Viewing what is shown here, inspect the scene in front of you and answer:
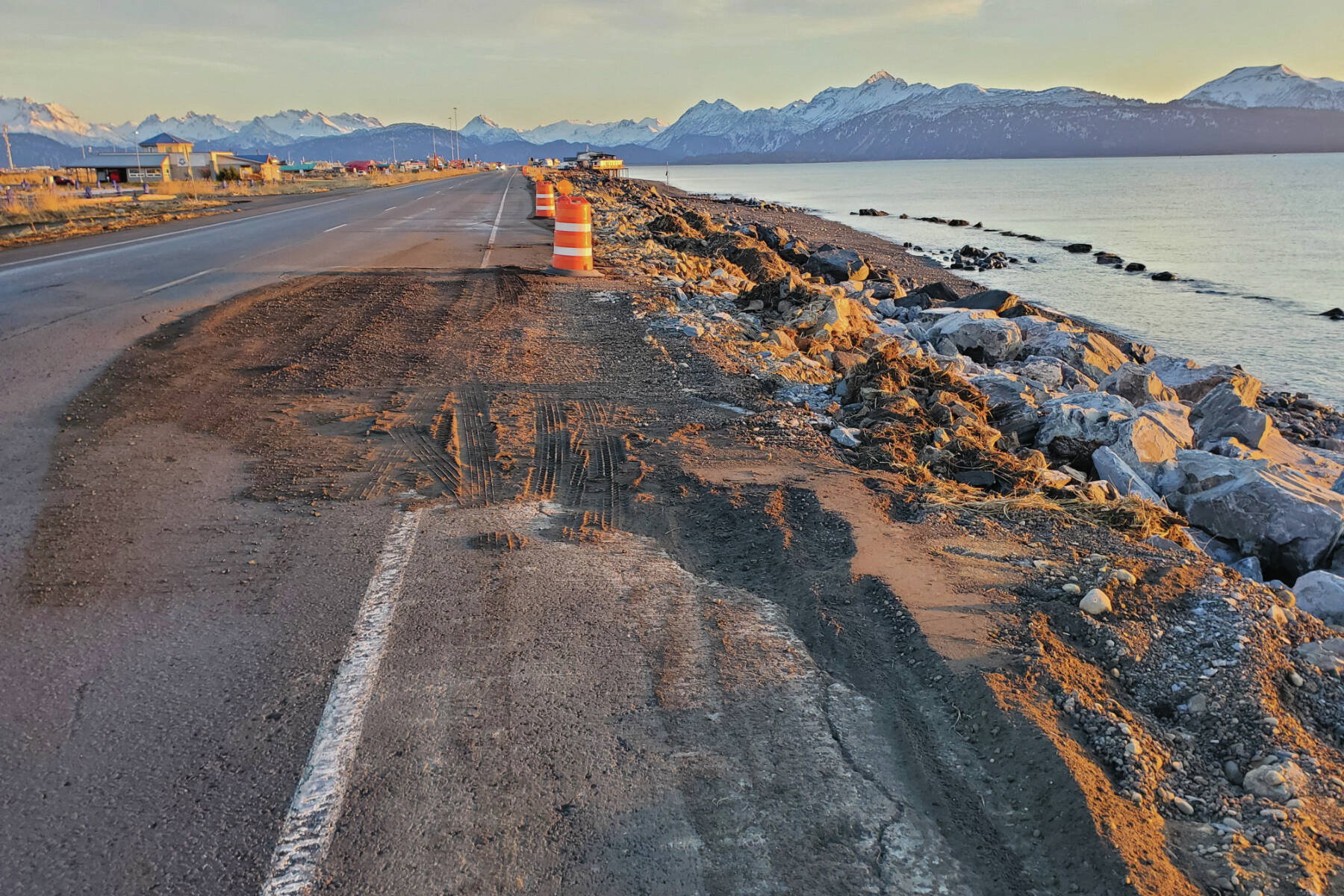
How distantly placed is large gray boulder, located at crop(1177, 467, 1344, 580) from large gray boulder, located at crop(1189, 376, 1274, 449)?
3020 millimetres

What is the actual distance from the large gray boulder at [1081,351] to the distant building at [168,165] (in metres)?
58.3

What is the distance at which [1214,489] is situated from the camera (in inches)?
251

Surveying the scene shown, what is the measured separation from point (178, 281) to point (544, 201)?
16.0m

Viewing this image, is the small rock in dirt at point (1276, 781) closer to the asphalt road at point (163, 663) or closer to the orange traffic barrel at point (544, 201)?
the asphalt road at point (163, 663)

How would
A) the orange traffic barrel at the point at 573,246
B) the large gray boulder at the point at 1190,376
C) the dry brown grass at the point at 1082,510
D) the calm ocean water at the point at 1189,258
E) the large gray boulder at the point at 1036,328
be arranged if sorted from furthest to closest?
1. the calm ocean water at the point at 1189,258
2. the large gray boulder at the point at 1036,328
3. the orange traffic barrel at the point at 573,246
4. the large gray boulder at the point at 1190,376
5. the dry brown grass at the point at 1082,510

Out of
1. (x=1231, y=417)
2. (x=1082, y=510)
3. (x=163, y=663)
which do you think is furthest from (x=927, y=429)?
(x=1231, y=417)

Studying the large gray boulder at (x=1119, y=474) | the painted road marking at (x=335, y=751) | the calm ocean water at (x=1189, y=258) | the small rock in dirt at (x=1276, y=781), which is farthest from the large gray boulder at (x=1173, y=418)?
the painted road marking at (x=335, y=751)

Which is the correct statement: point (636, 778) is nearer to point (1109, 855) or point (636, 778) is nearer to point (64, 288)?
point (1109, 855)

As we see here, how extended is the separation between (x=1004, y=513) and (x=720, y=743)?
8.78 feet

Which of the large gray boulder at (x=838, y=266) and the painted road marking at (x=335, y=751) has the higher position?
the large gray boulder at (x=838, y=266)

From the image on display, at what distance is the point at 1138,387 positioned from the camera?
34.8 feet

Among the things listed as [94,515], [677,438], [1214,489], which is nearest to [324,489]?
[94,515]

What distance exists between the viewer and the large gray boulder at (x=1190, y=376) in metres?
11.3

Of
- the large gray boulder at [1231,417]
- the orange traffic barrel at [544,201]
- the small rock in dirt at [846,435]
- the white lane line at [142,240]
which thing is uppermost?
the orange traffic barrel at [544,201]
